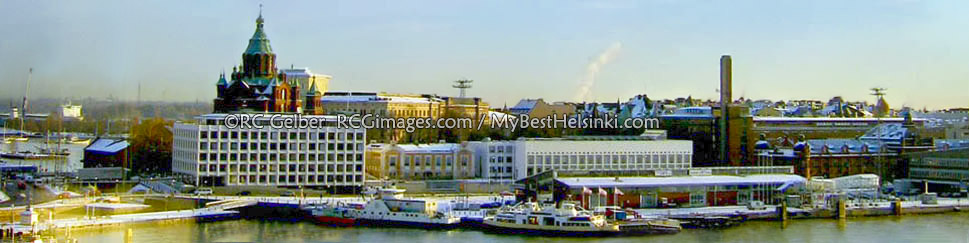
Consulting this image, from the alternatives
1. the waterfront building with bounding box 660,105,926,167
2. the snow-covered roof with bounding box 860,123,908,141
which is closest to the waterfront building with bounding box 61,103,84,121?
the waterfront building with bounding box 660,105,926,167

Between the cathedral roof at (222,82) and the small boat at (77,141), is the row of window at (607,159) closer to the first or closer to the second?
the cathedral roof at (222,82)

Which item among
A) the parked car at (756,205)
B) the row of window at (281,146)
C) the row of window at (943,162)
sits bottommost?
the parked car at (756,205)

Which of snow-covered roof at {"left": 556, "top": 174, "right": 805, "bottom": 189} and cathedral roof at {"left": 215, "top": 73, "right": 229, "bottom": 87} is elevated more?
cathedral roof at {"left": 215, "top": 73, "right": 229, "bottom": 87}

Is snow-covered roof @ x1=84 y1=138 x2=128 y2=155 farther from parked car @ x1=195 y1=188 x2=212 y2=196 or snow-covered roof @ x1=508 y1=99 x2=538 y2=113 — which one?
snow-covered roof @ x1=508 y1=99 x2=538 y2=113

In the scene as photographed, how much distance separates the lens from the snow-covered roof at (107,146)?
3531 cm

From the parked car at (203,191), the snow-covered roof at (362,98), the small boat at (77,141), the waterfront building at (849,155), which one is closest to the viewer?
the parked car at (203,191)

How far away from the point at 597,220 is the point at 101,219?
30.2 feet

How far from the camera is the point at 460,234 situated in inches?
922

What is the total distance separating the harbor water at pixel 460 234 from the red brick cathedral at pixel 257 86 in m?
8.62

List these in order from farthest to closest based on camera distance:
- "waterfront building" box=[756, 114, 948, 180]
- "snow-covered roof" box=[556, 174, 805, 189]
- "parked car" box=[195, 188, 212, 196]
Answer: "waterfront building" box=[756, 114, 948, 180]
"parked car" box=[195, 188, 212, 196]
"snow-covered roof" box=[556, 174, 805, 189]

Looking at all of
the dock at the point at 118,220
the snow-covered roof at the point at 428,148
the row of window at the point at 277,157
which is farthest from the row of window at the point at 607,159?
the dock at the point at 118,220

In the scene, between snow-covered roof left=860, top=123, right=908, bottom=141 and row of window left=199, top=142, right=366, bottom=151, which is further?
snow-covered roof left=860, top=123, right=908, bottom=141

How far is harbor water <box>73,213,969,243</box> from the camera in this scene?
21938 millimetres

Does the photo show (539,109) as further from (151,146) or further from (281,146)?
(281,146)
